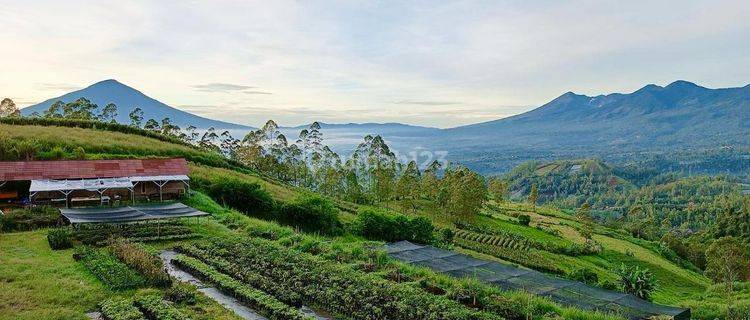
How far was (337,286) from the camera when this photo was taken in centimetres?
1731

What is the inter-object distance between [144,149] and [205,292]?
3425 centimetres

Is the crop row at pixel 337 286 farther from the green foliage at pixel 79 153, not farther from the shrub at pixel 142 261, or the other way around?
the green foliage at pixel 79 153

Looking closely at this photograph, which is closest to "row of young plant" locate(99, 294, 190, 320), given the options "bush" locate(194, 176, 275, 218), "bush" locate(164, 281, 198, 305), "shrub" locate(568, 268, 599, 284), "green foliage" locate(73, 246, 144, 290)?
"bush" locate(164, 281, 198, 305)

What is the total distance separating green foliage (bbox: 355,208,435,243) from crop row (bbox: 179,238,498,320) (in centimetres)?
1318

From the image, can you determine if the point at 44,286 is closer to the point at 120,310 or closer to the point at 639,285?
the point at 120,310

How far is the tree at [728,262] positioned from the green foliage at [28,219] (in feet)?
157

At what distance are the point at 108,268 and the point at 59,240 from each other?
544 centimetres

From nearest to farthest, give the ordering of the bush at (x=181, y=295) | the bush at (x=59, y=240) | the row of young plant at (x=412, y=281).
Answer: the bush at (x=181, y=295), the row of young plant at (x=412, y=281), the bush at (x=59, y=240)

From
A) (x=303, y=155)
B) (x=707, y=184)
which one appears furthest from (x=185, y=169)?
(x=707, y=184)

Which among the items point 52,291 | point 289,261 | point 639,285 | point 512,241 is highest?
point 52,291

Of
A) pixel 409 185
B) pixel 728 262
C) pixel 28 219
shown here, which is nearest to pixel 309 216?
pixel 28 219

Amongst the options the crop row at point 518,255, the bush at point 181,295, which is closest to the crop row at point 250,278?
the bush at point 181,295

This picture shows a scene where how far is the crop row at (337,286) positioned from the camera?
1543cm

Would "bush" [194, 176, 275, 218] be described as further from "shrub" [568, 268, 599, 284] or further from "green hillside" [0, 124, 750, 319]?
"shrub" [568, 268, 599, 284]
